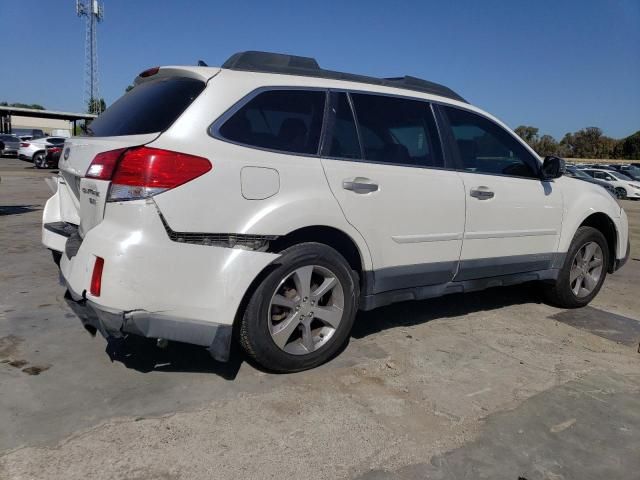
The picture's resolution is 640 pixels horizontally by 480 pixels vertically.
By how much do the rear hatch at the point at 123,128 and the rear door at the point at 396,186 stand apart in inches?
36.6

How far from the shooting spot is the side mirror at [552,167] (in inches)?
182

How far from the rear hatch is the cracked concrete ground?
37.1 inches

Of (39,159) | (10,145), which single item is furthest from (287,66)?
(10,145)

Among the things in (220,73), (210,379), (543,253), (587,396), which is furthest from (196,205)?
(543,253)

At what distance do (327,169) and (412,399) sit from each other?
4.75 ft

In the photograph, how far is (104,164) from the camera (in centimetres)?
293

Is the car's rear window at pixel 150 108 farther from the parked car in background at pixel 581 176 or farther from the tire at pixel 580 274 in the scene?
the tire at pixel 580 274

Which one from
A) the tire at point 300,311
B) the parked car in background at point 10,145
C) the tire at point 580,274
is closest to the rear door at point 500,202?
the tire at point 580,274

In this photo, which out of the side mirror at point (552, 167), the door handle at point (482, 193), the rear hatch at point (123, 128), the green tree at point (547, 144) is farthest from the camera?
the green tree at point (547, 144)

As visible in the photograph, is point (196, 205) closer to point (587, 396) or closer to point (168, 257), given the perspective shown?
point (168, 257)

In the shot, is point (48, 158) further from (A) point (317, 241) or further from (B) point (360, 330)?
(A) point (317, 241)

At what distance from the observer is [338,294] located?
3.44 m

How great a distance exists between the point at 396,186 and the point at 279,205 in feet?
3.08

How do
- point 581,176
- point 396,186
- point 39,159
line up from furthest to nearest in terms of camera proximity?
point 39,159, point 581,176, point 396,186
